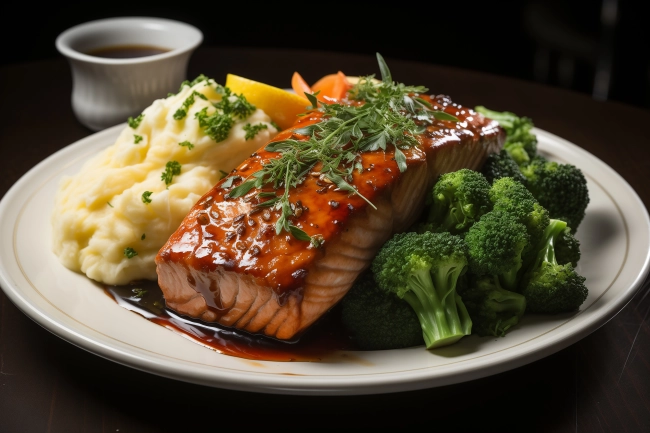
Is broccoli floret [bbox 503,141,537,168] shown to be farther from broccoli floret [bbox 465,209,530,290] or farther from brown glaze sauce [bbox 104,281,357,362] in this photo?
brown glaze sauce [bbox 104,281,357,362]

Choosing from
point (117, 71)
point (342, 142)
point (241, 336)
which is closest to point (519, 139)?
point (342, 142)

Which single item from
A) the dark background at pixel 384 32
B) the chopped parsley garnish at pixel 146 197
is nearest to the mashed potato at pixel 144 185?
the chopped parsley garnish at pixel 146 197

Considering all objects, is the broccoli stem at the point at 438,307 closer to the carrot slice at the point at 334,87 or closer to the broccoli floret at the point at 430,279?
the broccoli floret at the point at 430,279

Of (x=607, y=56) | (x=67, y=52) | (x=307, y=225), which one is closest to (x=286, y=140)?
(x=307, y=225)

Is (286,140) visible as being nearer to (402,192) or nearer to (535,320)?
(402,192)

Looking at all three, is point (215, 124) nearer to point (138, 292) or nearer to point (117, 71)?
point (138, 292)
